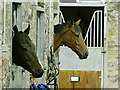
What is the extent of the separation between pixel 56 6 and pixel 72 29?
9.30 feet

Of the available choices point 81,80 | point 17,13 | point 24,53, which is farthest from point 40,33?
point 81,80

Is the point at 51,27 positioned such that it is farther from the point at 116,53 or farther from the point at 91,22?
the point at 116,53

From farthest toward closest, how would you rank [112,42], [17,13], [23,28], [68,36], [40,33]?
[112,42] < [68,36] < [40,33] < [23,28] < [17,13]

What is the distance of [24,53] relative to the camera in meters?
11.0

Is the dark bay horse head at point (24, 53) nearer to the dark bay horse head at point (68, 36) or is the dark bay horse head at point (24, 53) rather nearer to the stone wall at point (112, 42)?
the dark bay horse head at point (68, 36)

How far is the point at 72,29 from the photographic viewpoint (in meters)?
17.2

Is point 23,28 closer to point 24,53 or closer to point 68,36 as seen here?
point 24,53

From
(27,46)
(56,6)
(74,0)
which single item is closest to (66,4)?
(74,0)

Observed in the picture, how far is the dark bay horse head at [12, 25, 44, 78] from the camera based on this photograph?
10.9 metres

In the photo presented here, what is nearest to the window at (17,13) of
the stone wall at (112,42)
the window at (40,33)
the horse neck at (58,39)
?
the window at (40,33)

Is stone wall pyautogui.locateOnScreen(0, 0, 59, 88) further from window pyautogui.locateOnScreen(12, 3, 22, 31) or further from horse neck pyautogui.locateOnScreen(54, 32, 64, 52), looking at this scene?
horse neck pyautogui.locateOnScreen(54, 32, 64, 52)

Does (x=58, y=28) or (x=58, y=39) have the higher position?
(x=58, y=28)

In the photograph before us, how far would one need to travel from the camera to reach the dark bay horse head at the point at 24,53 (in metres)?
10.9

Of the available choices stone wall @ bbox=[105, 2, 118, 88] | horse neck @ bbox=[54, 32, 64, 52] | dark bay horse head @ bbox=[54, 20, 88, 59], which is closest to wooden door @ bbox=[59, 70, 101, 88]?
stone wall @ bbox=[105, 2, 118, 88]
